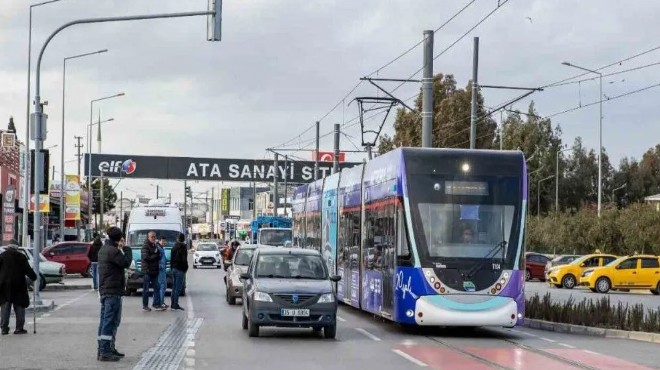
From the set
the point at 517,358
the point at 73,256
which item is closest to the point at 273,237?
the point at 73,256

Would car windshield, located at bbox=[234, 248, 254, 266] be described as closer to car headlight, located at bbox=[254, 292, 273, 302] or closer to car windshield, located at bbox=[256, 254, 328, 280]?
car windshield, located at bbox=[256, 254, 328, 280]

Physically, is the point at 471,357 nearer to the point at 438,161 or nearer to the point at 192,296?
the point at 438,161

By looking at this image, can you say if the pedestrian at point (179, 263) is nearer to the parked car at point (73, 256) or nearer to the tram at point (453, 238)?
the tram at point (453, 238)

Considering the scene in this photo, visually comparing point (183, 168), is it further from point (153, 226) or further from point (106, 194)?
point (153, 226)

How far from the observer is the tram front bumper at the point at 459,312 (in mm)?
20875

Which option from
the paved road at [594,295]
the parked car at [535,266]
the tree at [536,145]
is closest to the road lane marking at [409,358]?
the paved road at [594,295]

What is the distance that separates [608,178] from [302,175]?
39.7 meters

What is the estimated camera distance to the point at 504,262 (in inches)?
838

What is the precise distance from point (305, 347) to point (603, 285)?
29251mm

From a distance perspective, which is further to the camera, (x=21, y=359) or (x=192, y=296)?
(x=192, y=296)

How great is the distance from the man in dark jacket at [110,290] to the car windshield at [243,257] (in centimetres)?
1455

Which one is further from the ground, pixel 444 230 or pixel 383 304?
pixel 444 230

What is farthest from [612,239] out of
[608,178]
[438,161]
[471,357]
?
[608,178]

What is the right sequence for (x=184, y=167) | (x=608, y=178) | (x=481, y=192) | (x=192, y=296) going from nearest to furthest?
(x=481, y=192) < (x=192, y=296) < (x=184, y=167) < (x=608, y=178)
